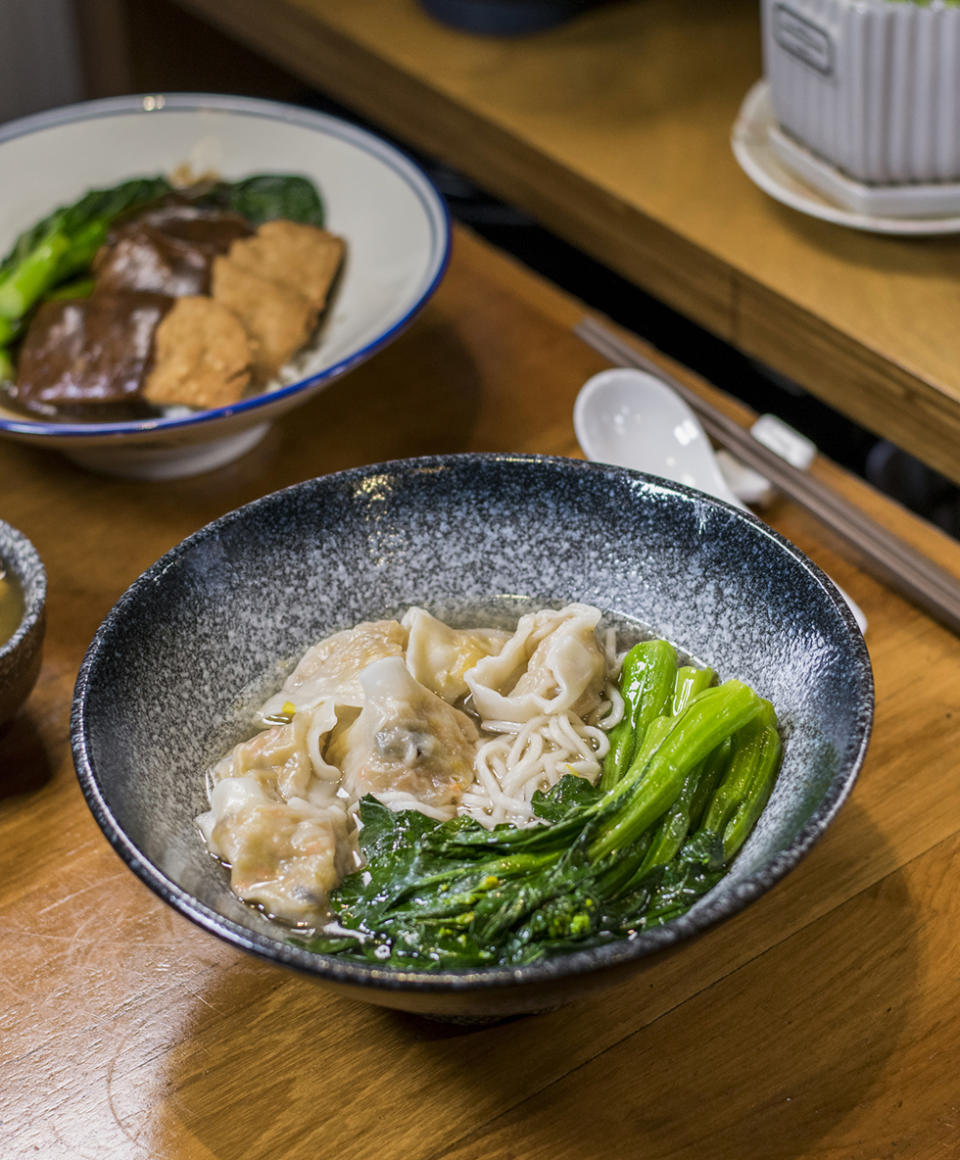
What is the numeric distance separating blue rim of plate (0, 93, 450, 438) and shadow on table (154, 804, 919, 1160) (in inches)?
25.2

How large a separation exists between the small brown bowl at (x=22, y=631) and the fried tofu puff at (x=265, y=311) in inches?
18.7

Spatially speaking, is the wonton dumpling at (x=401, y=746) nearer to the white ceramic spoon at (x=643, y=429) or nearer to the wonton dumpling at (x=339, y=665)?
the wonton dumpling at (x=339, y=665)

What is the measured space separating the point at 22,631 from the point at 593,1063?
621mm

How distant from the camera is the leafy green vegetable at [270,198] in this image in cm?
188

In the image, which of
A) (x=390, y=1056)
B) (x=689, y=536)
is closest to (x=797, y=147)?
(x=689, y=536)

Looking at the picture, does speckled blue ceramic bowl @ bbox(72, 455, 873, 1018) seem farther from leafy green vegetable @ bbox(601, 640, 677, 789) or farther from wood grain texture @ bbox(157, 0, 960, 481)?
wood grain texture @ bbox(157, 0, 960, 481)

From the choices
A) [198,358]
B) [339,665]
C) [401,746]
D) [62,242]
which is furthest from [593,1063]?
[62,242]

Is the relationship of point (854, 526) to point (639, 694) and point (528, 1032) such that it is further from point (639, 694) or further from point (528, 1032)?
point (528, 1032)

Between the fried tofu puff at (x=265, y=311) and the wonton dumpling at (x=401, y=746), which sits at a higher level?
the fried tofu puff at (x=265, y=311)

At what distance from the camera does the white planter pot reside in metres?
1.54

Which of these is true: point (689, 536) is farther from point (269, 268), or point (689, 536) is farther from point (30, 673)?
point (269, 268)

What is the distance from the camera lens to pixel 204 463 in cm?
154

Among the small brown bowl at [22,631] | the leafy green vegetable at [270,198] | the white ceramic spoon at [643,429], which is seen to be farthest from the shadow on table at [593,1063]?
the leafy green vegetable at [270,198]

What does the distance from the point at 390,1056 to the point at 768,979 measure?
0.99 feet
